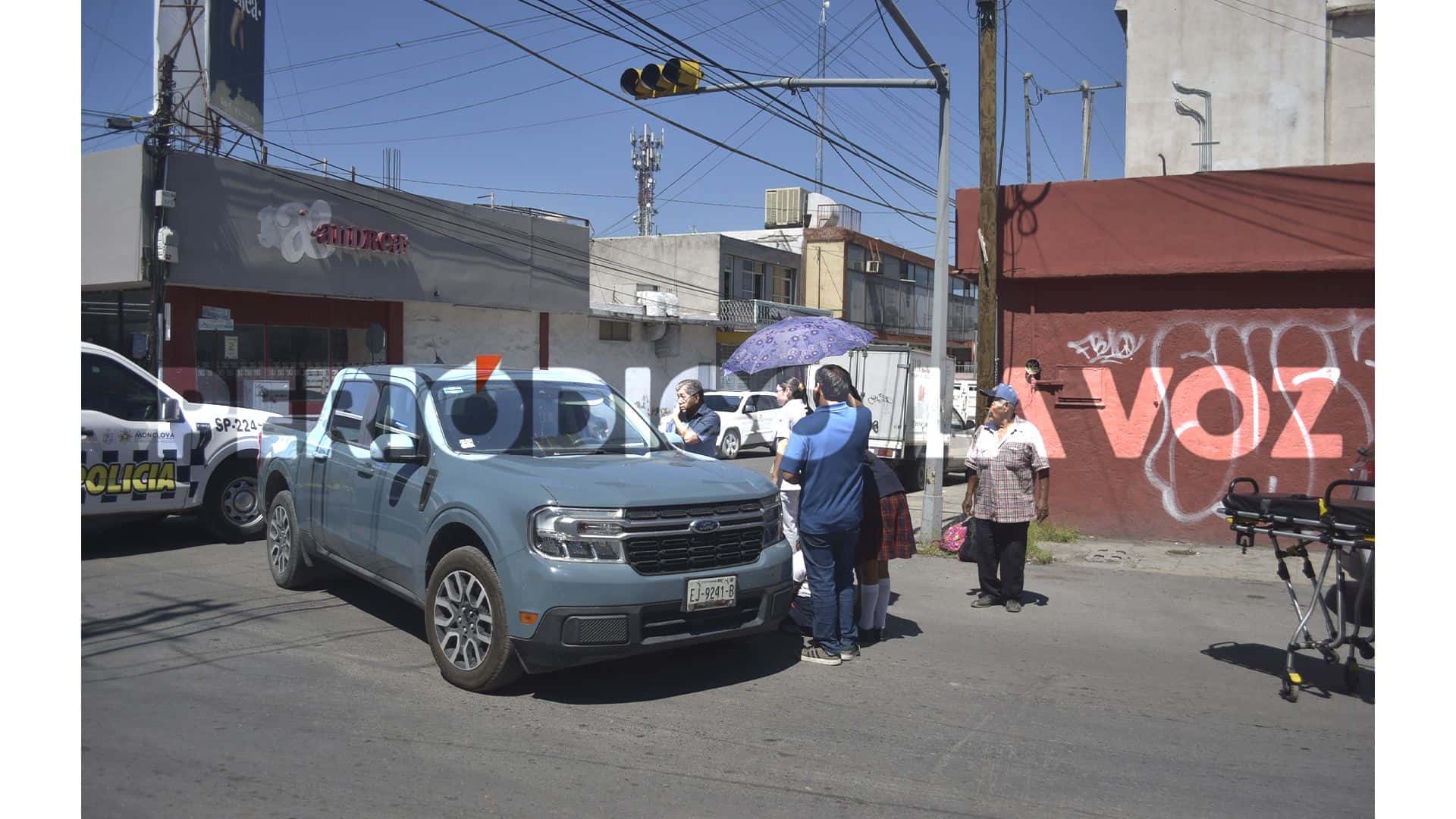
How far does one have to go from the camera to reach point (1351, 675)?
19.8ft

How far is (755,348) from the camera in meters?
15.7

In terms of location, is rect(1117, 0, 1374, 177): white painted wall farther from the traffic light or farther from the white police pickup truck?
the white police pickup truck

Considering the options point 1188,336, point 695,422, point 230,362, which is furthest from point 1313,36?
point 230,362

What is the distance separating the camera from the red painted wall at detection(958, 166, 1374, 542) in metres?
11.1

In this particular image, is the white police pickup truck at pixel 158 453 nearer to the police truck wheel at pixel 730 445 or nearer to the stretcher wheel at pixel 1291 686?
the stretcher wheel at pixel 1291 686

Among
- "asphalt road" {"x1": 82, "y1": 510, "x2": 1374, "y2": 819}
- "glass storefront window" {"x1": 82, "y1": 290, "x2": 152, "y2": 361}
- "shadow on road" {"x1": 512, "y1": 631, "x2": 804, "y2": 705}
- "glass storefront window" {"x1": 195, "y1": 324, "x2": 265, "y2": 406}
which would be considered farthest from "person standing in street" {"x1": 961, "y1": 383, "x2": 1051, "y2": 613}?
"glass storefront window" {"x1": 82, "y1": 290, "x2": 152, "y2": 361}

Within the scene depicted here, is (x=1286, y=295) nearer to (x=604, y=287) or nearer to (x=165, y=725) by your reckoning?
(x=165, y=725)

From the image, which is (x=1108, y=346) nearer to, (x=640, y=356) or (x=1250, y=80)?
(x=1250, y=80)

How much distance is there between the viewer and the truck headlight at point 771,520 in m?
6.20

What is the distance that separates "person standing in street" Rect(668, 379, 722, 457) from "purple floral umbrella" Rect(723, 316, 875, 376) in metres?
5.72

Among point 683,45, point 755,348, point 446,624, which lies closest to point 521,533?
point 446,624

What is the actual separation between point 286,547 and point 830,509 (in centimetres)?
447

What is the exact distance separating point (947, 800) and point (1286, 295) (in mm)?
9155

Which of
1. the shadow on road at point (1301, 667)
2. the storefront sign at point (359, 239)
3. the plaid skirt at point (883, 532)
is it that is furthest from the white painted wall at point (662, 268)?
the shadow on road at point (1301, 667)
